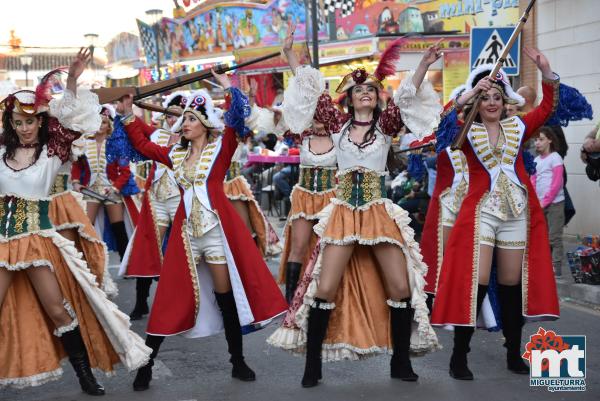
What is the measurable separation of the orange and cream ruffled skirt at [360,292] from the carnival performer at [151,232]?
9.03ft

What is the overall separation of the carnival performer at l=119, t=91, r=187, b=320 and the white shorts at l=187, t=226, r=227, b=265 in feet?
7.70

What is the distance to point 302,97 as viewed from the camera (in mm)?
5859

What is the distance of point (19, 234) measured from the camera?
17.8ft

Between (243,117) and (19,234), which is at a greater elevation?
(243,117)

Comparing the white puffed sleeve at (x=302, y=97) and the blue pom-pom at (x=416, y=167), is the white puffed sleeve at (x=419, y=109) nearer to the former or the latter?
the white puffed sleeve at (x=302, y=97)

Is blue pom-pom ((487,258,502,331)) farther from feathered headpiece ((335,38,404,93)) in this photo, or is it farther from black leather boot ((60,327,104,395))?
black leather boot ((60,327,104,395))

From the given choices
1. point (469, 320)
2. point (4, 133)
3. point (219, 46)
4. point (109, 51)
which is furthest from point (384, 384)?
point (109, 51)

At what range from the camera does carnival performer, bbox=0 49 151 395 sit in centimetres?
542

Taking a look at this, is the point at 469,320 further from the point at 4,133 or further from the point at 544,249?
the point at 4,133

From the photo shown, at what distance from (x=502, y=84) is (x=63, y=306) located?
3.17 metres

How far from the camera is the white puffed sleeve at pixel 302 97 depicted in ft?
19.2

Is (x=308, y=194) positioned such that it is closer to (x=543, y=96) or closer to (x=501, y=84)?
(x=501, y=84)

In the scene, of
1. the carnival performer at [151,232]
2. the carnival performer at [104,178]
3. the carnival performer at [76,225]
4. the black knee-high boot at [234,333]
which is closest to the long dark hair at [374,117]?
the black knee-high boot at [234,333]

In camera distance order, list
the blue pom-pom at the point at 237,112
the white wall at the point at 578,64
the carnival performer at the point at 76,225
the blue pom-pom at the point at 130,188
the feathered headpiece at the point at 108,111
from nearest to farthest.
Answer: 1. the blue pom-pom at the point at 237,112
2. the carnival performer at the point at 76,225
3. the feathered headpiece at the point at 108,111
4. the blue pom-pom at the point at 130,188
5. the white wall at the point at 578,64
